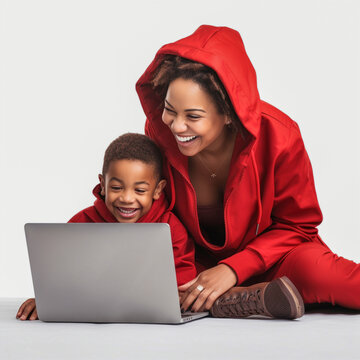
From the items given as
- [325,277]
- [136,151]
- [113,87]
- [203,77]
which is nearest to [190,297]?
[325,277]

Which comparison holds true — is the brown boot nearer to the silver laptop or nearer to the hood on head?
the silver laptop

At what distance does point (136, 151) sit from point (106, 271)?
0.54 meters

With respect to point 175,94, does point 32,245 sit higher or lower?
lower

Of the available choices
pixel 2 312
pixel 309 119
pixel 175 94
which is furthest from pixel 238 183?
pixel 309 119

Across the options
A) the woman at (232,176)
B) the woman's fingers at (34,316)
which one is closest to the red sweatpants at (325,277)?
the woman at (232,176)

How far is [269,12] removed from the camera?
3943 millimetres

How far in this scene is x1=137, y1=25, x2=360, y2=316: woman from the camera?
2.12 meters

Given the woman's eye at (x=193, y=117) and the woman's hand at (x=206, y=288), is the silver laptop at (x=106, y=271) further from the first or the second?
the woman's eye at (x=193, y=117)

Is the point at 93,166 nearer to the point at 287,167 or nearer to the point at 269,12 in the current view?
the point at 269,12

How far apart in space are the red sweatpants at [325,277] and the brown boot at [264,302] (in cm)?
21

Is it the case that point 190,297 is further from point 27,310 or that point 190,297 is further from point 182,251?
point 27,310

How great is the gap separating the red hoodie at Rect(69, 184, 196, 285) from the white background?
161cm

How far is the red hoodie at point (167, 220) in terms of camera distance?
2275 mm

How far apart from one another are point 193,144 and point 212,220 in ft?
1.21
